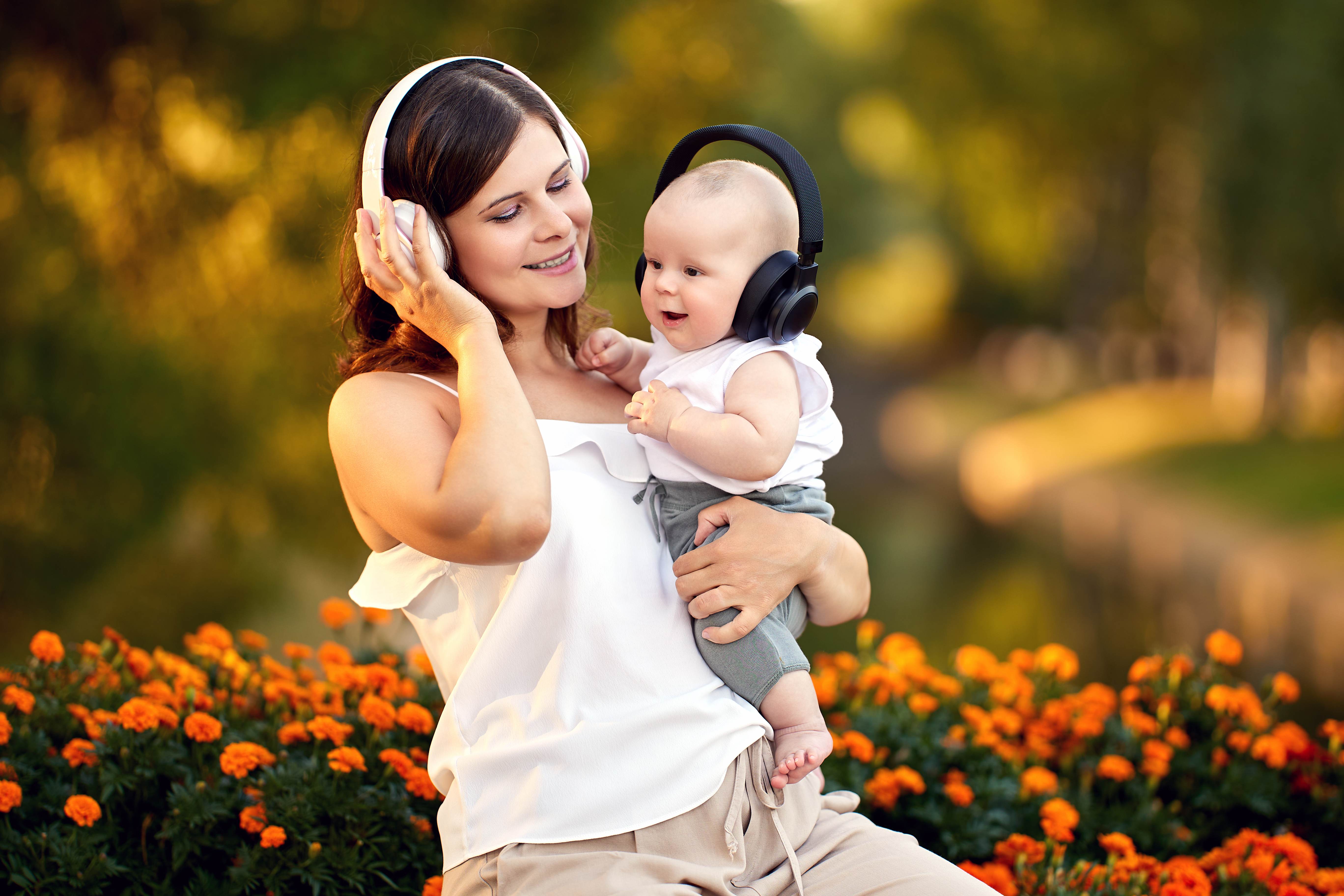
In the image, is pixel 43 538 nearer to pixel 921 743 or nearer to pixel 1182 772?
pixel 921 743

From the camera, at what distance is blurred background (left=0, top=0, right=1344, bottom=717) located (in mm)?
6051

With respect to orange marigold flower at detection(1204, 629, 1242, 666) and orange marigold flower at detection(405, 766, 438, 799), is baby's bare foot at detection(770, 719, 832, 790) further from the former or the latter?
orange marigold flower at detection(1204, 629, 1242, 666)

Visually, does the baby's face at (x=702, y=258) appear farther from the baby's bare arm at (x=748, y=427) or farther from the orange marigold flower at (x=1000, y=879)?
the orange marigold flower at (x=1000, y=879)

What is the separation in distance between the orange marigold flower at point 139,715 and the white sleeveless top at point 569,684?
886mm

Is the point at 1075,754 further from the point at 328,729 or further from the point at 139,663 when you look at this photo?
the point at 139,663

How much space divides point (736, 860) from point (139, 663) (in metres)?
1.88

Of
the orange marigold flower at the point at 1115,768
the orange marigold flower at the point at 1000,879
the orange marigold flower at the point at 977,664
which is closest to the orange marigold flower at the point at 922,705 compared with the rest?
the orange marigold flower at the point at 977,664

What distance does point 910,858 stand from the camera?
1758mm

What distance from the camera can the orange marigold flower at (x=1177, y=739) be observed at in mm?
3074

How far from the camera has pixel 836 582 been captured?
204cm

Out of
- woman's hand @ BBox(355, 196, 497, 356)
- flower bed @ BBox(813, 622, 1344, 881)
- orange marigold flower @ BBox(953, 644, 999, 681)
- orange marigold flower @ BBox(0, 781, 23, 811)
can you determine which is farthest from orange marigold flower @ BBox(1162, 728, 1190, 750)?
orange marigold flower @ BBox(0, 781, 23, 811)

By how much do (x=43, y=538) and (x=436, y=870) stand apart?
14.4ft

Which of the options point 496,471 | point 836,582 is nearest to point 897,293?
point 836,582

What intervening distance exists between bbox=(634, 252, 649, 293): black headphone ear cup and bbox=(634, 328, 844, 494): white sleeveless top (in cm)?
8
